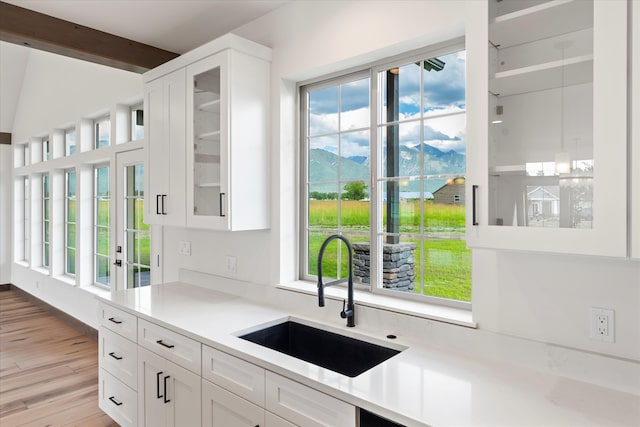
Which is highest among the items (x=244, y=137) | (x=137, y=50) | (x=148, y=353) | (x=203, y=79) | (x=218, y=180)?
(x=137, y=50)

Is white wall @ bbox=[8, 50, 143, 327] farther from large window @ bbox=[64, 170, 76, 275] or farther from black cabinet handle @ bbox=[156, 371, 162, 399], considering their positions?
black cabinet handle @ bbox=[156, 371, 162, 399]

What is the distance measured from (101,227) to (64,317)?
1311 mm

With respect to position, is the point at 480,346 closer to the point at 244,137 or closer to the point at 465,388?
the point at 465,388

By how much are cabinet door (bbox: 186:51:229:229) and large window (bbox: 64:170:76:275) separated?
3468 mm

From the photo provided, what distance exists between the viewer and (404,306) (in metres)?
1.94

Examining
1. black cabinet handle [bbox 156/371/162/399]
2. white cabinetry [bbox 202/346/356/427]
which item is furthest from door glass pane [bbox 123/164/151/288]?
white cabinetry [bbox 202/346/356/427]

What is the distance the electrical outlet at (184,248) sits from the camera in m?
3.12

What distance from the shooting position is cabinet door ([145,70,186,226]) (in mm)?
2613

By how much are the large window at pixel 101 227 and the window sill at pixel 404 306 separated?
2978 mm

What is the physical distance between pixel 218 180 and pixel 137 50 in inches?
53.8

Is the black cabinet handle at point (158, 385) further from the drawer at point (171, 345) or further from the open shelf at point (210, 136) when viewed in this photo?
the open shelf at point (210, 136)

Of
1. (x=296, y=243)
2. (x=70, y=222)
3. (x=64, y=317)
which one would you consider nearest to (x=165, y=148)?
(x=296, y=243)

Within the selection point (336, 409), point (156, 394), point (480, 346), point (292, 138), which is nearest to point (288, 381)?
point (336, 409)

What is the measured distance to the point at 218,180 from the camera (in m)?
2.38
